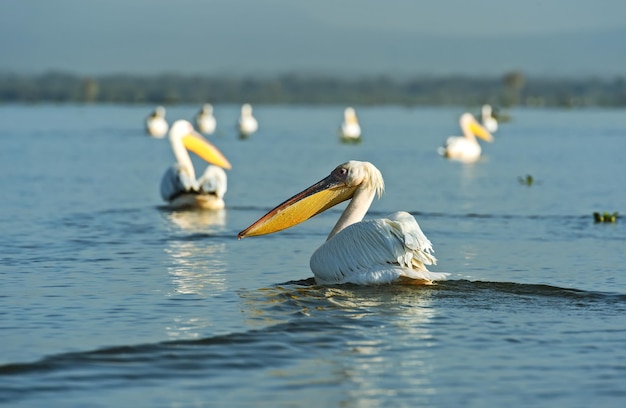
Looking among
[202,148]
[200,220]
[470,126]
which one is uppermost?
[470,126]

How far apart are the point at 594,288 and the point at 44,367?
375cm

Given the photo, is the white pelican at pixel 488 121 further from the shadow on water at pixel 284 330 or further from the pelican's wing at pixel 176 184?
the shadow on water at pixel 284 330

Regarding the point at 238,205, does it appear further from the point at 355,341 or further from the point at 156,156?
the point at 156,156

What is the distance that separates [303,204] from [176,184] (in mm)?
4941

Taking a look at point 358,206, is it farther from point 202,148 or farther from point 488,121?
point 488,121

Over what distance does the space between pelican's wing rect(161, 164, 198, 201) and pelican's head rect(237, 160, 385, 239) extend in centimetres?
475

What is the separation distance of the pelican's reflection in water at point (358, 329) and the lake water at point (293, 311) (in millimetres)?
16

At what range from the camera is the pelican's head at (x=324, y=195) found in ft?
26.3

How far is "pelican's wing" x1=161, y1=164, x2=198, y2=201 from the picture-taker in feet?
42.0

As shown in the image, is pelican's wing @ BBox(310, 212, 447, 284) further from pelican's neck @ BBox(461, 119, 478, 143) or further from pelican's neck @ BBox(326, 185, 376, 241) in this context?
pelican's neck @ BBox(461, 119, 478, 143)

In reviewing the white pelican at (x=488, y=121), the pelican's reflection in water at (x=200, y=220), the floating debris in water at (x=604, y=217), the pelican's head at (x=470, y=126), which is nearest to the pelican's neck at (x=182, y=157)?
the pelican's reflection in water at (x=200, y=220)

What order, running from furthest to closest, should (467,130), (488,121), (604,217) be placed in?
(488,121) → (467,130) → (604,217)

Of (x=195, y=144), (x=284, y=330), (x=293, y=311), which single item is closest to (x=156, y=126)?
(x=195, y=144)

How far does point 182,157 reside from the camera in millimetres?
13898
